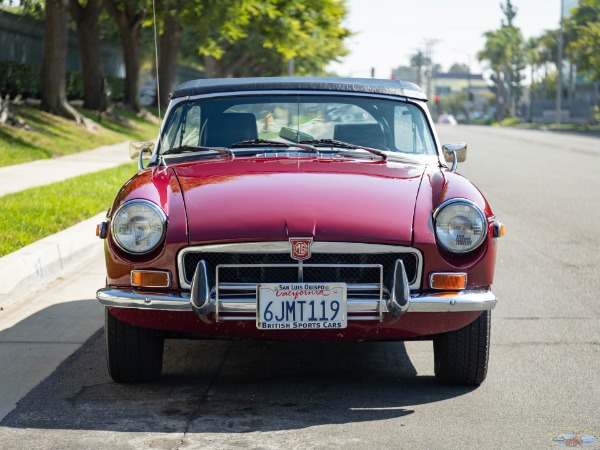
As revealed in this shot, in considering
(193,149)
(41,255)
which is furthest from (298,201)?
(41,255)

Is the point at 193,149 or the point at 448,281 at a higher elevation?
the point at 193,149

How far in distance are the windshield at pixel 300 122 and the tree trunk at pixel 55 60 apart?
65.7ft

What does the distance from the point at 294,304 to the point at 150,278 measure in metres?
0.71

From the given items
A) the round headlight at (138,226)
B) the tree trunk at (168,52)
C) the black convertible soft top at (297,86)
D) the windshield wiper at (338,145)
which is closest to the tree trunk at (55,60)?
the tree trunk at (168,52)

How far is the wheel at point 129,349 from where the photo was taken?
17.7 ft

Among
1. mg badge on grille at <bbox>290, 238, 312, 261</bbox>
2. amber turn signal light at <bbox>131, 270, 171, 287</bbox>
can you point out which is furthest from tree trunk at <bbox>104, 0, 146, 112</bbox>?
mg badge on grille at <bbox>290, 238, 312, 261</bbox>

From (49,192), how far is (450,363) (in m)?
9.34

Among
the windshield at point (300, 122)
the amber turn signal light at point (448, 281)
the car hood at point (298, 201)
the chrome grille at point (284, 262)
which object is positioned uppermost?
the windshield at point (300, 122)

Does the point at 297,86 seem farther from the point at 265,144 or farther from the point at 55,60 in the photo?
the point at 55,60

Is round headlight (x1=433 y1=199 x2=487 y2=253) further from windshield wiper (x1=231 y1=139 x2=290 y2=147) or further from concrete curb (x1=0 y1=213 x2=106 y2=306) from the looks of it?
concrete curb (x1=0 y1=213 x2=106 y2=306)

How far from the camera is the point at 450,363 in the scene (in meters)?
5.41

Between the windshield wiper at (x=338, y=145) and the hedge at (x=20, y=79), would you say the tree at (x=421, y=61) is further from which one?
the windshield wiper at (x=338, y=145)

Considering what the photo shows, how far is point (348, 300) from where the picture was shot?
5023mm

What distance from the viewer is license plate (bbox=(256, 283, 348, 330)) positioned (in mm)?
4957
